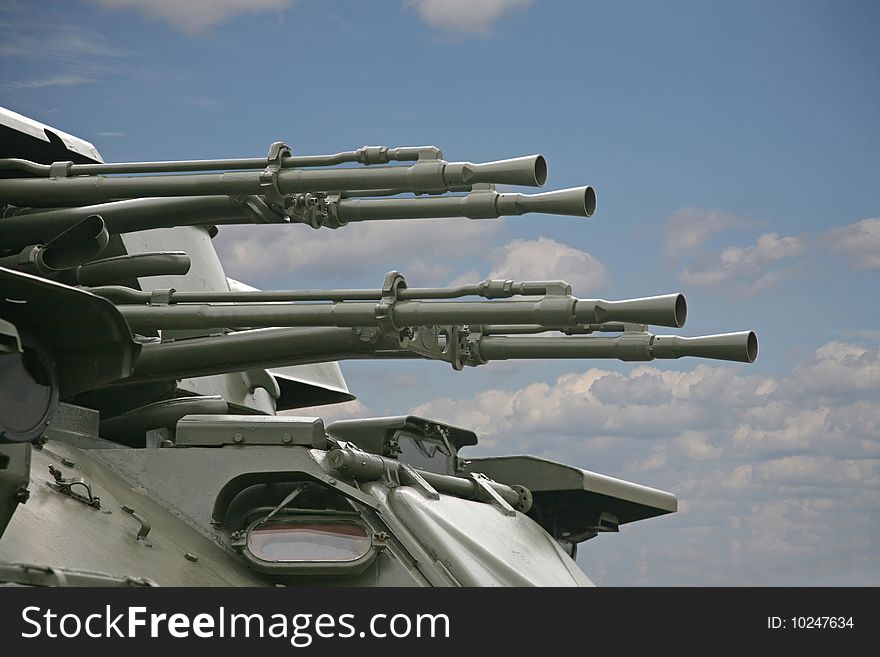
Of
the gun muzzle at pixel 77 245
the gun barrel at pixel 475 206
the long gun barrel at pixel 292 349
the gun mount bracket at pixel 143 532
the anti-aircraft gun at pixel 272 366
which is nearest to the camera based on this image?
the gun muzzle at pixel 77 245

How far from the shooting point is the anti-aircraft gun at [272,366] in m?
8.91

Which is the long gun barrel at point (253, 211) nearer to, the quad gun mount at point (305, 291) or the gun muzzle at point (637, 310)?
the quad gun mount at point (305, 291)

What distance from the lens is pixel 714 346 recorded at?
10.7 meters

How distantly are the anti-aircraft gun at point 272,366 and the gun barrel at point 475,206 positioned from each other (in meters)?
0.01

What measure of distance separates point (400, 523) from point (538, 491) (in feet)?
10.3

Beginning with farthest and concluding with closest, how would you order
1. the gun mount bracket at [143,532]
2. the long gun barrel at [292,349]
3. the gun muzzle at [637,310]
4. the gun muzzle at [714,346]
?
1. the gun muzzle at [714,346]
2. the long gun barrel at [292,349]
3. the gun muzzle at [637,310]
4. the gun mount bracket at [143,532]

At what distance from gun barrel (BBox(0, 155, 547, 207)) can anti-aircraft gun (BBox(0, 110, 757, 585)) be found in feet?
0.04

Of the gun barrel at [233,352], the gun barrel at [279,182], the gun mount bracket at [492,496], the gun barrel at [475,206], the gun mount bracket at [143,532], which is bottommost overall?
the gun mount bracket at [143,532]

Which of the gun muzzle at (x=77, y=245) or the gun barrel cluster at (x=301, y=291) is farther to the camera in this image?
the gun barrel cluster at (x=301, y=291)

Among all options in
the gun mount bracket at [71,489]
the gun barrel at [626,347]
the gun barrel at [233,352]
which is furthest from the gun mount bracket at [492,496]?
the gun mount bracket at [71,489]
